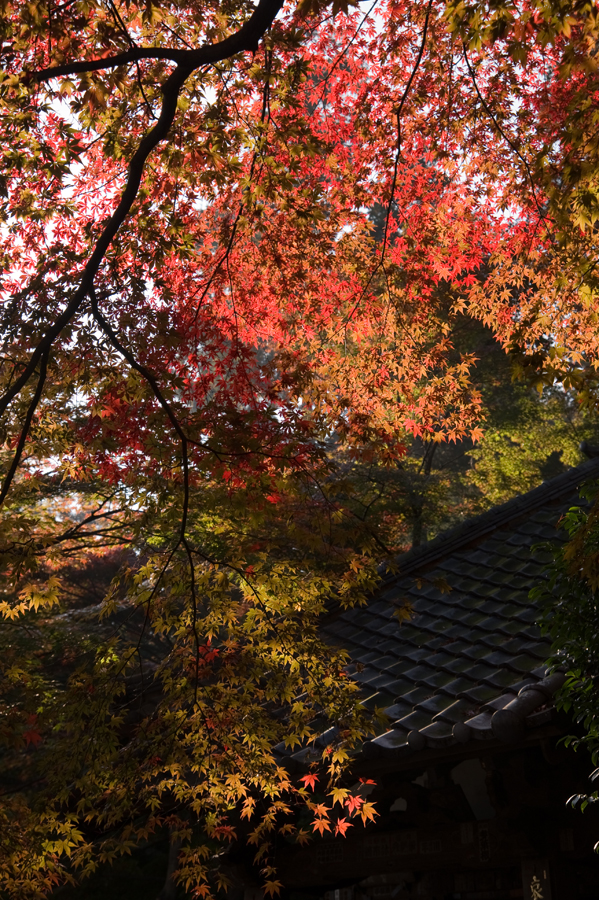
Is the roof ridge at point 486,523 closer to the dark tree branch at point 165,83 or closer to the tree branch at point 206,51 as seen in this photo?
the dark tree branch at point 165,83

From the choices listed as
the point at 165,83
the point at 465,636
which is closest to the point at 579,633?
the point at 465,636

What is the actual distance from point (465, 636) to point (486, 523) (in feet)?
5.67

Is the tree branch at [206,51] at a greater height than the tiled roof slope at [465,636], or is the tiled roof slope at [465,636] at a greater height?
the tree branch at [206,51]

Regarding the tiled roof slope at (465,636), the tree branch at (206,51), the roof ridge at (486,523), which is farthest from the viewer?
the roof ridge at (486,523)

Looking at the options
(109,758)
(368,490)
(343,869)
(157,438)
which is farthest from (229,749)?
(368,490)

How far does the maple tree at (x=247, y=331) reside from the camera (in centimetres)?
441

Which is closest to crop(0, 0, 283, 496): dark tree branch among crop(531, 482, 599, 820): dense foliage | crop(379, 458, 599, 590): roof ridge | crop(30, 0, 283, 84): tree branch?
crop(30, 0, 283, 84): tree branch

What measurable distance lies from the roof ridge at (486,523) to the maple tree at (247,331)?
104 centimetres

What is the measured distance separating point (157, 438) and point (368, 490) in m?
7.86

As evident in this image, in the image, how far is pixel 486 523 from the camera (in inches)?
285

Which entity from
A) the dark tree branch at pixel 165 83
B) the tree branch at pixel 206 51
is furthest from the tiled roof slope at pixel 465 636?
the tree branch at pixel 206 51

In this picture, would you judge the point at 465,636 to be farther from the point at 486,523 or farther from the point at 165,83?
the point at 165,83

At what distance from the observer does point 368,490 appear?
12.5 m

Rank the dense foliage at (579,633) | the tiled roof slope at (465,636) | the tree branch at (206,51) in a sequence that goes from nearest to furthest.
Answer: the dense foliage at (579,633) < the tree branch at (206,51) < the tiled roof slope at (465,636)
